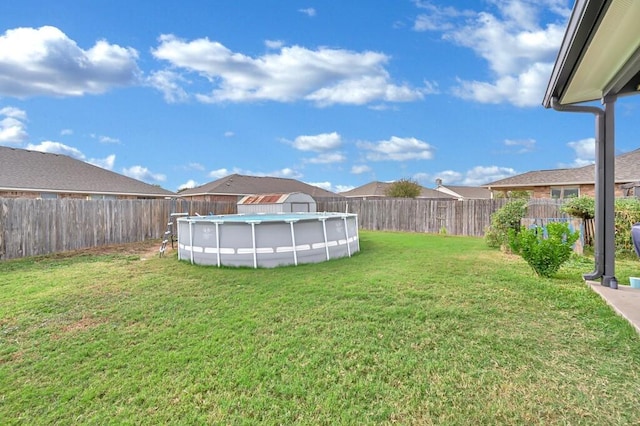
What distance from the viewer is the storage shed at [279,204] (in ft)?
64.7

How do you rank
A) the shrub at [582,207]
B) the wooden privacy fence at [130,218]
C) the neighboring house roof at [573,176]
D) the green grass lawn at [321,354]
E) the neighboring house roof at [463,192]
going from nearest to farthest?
the green grass lawn at [321,354], the wooden privacy fence at [130,218], the shrub at [582,207], the neighboring house roof at [573,176], the neighboring house roof at [463,192]

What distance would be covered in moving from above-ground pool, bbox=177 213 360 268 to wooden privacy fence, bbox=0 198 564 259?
15.0 ft

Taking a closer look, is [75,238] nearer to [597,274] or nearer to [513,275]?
[513,275]

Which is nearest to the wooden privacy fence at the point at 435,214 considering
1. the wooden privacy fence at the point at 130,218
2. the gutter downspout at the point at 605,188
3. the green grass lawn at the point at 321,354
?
the wooden privacy fence at the point at 130,218

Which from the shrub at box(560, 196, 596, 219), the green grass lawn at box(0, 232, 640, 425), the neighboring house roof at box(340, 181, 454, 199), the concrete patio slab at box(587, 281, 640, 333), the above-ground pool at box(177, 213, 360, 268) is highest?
the neighboring house roof at box(340, 181, 454, 199)

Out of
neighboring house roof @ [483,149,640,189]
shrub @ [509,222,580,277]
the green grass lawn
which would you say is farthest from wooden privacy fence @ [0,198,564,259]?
neighboring house roof @ [483,149,640,189]

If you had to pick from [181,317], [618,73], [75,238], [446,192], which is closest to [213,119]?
[75,238]

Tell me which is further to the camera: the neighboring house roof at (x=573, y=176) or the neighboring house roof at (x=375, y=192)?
the neighboring house roof at (x=375, y=192)

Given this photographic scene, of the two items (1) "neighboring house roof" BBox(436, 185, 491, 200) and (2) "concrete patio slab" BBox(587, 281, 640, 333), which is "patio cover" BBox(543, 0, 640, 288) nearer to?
(2) "concrete patio slab" BBox(587, 281, 640, 333)

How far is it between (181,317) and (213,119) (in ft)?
38.3

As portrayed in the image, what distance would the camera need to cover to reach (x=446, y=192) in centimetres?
4162

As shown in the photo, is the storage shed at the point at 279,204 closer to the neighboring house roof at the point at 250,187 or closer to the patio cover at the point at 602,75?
the neighboring house roof at the point at 250,187

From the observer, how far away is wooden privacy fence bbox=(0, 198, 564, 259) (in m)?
8.68

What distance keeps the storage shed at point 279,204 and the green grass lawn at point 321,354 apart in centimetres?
1428
